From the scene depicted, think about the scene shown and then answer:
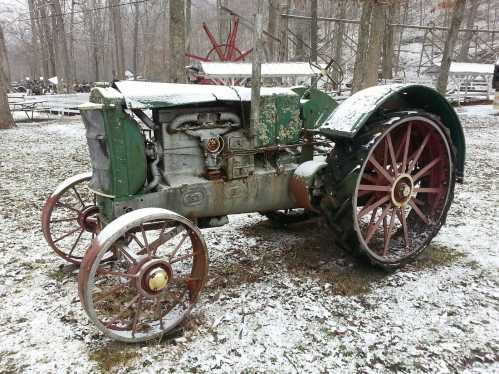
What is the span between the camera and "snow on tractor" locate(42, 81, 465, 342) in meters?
2.48

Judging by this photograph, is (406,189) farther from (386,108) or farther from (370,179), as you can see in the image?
(386,108)

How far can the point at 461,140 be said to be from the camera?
11.3 feet

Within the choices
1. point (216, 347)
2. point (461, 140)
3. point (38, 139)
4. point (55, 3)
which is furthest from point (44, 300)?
point (55, 3)

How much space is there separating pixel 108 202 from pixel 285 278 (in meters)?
1.47

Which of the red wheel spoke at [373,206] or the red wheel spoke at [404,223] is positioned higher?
the red wheel spoke at [373,206]

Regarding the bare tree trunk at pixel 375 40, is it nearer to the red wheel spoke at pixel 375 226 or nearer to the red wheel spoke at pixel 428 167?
the red wheel spoke at pixel 428 167

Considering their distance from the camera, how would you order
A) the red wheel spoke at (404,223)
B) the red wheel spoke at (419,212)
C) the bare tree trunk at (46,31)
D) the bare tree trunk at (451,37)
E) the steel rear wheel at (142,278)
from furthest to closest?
the bare tree trunk at (46,31), the bare tree trunk at (451,37), the red wheel spoke at (419,212), the red wheel spoke at (404,223), the steel rear wheel at (142,278)

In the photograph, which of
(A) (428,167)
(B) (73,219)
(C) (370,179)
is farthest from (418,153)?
(B) (73,219)

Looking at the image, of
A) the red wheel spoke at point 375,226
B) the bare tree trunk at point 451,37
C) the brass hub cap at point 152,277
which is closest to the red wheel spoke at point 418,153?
the red wheel spoke at point 375,226

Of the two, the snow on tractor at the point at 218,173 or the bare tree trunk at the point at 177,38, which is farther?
the bare tree trunk at the point at 177,38

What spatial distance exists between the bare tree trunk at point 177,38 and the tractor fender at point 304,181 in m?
8.31

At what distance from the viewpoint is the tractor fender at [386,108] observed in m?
2.82

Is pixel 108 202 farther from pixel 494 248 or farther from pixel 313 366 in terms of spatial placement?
pixel 494 248

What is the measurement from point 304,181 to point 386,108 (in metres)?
0.94
